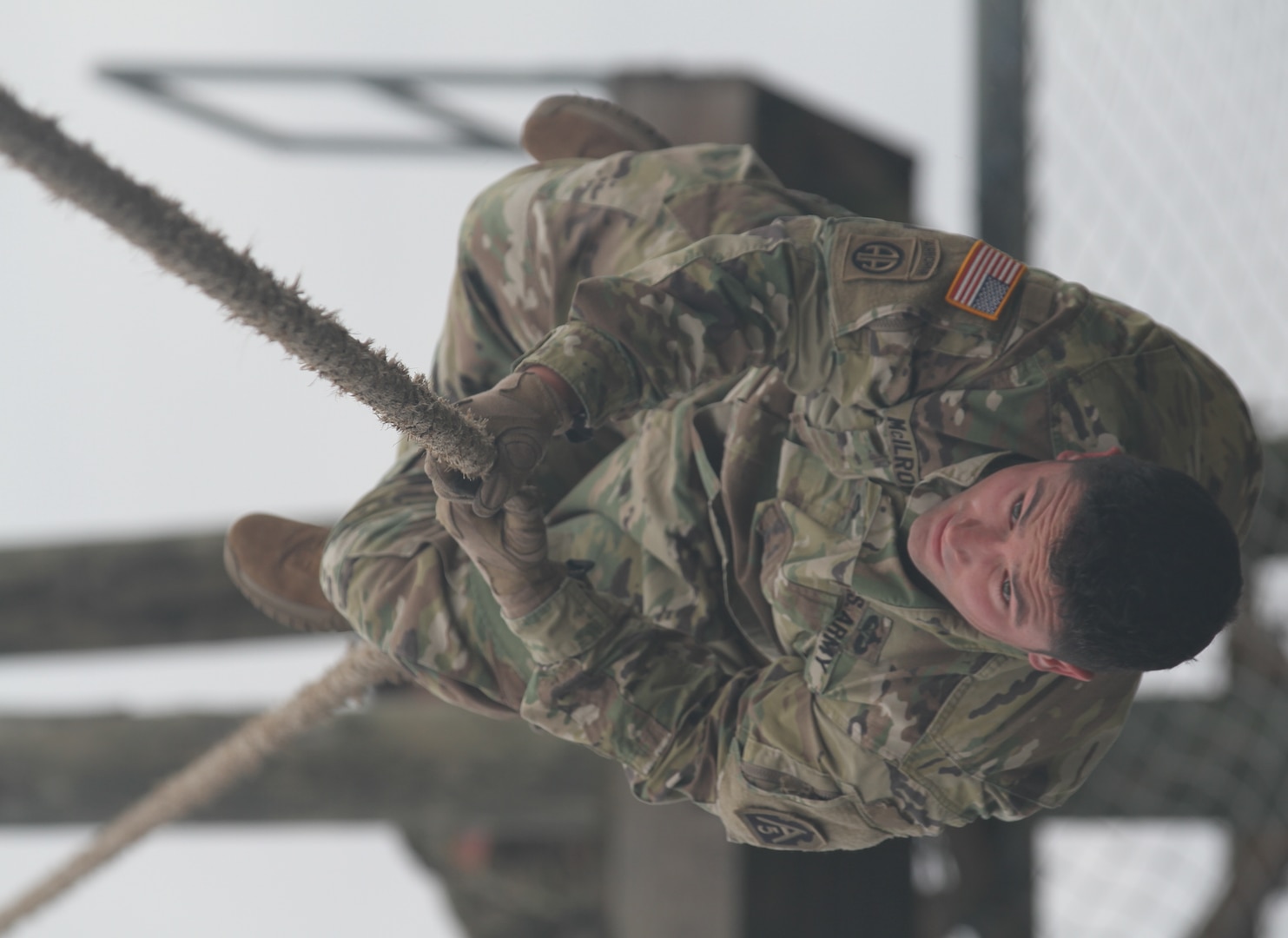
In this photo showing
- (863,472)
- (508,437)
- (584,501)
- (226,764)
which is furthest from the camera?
(226,764)

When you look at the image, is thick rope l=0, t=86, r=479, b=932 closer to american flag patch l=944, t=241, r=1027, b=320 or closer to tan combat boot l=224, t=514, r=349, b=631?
american flag patch l=944, t=241, r=1027, b=320

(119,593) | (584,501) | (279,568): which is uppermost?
(584,501)

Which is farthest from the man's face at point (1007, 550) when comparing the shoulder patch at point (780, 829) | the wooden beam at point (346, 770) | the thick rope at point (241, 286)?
the wooden beam at point (346, 770)

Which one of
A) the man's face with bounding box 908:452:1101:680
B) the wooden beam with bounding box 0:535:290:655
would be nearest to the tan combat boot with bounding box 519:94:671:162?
the man's face with bounding box 908:452:1101:680

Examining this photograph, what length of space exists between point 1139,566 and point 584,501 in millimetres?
655

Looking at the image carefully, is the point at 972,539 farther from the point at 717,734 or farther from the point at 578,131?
the point at 578,131

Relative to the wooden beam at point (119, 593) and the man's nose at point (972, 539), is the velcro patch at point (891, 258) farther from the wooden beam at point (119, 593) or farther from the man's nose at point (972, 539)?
the wooden beam at point (119, 593)

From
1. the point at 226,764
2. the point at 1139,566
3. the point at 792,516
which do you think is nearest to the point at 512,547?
the point at 792,516

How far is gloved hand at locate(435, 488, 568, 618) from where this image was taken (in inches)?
42.8

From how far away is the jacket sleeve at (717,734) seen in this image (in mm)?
1241

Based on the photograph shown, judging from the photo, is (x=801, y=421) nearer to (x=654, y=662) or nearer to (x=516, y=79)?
(x=654, y=662)

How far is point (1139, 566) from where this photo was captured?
102cm

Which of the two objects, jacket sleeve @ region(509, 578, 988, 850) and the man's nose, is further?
jacket sleeve @ region(509, 578, 988, 850)

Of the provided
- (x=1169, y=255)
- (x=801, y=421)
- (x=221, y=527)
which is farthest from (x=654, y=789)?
(x=1169, y=255)
